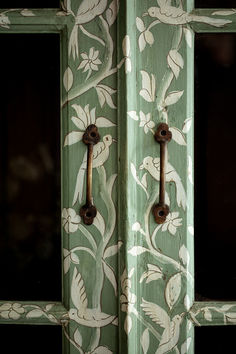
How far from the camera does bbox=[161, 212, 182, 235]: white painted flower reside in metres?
0.94

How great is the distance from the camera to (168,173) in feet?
3.09

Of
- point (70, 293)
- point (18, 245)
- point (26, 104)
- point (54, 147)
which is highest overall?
point (26, 104)

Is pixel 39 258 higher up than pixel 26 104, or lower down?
lower down

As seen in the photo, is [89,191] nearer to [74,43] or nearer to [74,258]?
[74,258]

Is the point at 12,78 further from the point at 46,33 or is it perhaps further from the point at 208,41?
the point at 208,41

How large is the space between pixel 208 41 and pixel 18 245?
0.67 meters

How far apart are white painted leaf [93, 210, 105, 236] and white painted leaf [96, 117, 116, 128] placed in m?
0.21

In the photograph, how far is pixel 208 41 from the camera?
3.15 ft

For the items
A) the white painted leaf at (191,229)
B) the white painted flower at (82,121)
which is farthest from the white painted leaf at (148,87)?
the white painted leaf at (191,229)

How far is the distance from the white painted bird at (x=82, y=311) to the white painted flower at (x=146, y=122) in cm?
37

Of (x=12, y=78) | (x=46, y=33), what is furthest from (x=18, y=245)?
(x=46, y=33)

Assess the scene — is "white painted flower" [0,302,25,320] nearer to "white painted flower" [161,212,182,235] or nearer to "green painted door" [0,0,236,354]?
"green painted door" [0,0,236,354]

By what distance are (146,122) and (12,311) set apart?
1.81ft

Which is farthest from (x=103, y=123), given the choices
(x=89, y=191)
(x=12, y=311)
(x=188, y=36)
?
(x=12, y=311)
